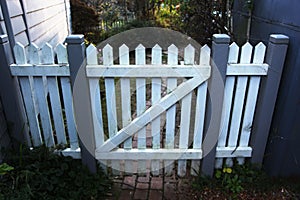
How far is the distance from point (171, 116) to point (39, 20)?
2691 mm

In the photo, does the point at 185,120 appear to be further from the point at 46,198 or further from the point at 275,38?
the point at 46,198

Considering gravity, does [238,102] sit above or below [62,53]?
below

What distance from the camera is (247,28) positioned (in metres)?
2.88

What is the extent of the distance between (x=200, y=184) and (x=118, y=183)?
0.79 metres

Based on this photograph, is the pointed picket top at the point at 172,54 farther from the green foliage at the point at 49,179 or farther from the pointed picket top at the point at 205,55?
the green foliage at the point at 49,179

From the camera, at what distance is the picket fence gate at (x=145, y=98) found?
1.96 m

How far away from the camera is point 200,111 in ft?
7.18

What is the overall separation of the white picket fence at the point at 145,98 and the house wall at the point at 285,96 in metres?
0.20

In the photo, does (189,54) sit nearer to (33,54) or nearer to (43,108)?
(33,54)

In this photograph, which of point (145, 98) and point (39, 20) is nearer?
point (145, 98)

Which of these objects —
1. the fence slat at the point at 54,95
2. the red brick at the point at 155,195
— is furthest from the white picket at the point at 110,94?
the red brick at the point at 155,195

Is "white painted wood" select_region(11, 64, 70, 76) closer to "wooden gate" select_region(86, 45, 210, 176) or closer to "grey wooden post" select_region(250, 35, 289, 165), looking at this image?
"wooden gate" select_region(86, 45, 210, 176)

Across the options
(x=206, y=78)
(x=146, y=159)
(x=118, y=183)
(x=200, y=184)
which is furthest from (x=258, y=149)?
(x=118, y=183)

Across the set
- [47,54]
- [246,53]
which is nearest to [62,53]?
[47,54]
